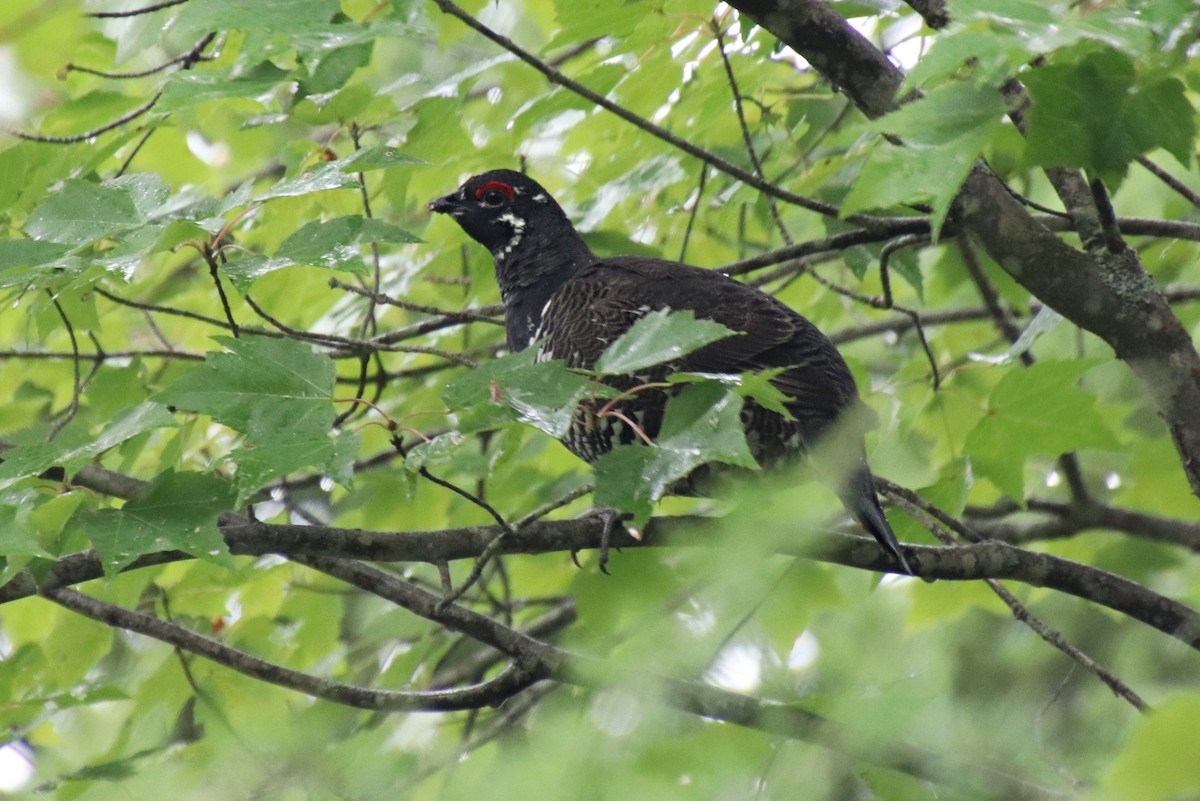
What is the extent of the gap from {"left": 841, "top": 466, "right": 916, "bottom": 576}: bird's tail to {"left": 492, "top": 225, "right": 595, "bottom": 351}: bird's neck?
149 cm

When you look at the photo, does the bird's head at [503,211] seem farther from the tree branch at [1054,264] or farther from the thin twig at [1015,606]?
the tree branch at [1054,264]

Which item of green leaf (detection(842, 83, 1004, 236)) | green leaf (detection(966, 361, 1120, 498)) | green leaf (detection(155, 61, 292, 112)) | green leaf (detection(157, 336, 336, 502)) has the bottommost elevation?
green leaf (detection(966, 361, 1120, 498))

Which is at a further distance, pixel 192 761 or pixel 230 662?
pixel 230 662

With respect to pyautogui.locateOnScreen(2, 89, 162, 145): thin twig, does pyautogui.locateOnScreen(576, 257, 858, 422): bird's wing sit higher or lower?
lower

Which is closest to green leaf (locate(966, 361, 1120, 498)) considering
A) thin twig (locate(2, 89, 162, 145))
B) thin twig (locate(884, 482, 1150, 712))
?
thin twig (locate(884, 482, 1150, 712))

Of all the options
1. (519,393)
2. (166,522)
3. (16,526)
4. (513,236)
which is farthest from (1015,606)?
(16,526)

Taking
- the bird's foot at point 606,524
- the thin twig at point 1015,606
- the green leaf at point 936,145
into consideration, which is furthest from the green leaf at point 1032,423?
the green leaf at point 936,145

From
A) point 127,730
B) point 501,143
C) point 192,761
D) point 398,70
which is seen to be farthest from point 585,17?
point 398,70

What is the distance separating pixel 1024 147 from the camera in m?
2.05

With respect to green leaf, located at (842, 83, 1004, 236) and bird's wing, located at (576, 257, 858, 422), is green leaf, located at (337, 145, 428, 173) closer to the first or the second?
green leaf, located at (842, 83, 1004, 236)

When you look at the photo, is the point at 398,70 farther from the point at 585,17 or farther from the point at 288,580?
the point at 585,17

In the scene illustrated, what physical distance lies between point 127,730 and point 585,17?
9.27 feet

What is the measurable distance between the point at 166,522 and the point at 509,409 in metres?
0.86

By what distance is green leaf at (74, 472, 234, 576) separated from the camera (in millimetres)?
2379
